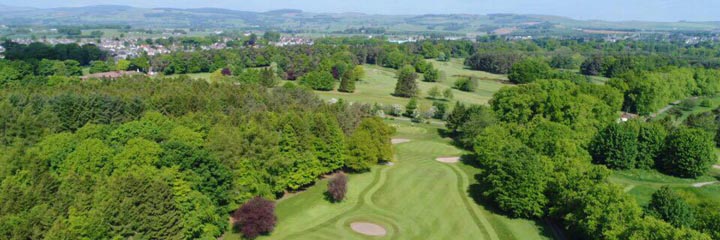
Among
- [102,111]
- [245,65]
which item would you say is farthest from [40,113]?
[245,65]

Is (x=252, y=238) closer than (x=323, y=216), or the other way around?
(x=252, y=238)

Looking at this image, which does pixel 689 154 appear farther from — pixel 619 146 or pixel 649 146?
pixel 619 146

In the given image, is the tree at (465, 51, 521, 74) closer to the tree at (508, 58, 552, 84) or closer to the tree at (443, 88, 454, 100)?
the tree at (508, 58, 552, 84)

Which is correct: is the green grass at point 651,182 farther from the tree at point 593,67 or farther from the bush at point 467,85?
the tree at point 593,67

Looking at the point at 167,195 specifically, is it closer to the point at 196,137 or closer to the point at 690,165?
the point at 196,137

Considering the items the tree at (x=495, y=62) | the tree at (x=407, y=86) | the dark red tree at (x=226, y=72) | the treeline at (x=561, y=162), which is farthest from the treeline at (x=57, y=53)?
the treeline at (x=561, y=162)

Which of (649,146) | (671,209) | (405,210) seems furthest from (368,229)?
(649,146)
